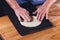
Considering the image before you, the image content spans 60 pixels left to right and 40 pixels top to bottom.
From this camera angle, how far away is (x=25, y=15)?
1.00m

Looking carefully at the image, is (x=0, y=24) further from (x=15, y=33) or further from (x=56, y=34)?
(x=56, y=34)

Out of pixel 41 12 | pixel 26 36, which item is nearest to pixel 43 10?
pixel 41 12

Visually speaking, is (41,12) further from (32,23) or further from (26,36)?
(26,36)

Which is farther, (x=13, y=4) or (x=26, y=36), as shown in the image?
(x=13, y=4)

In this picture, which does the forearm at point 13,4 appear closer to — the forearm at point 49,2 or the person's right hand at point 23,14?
the person's right hand at point 23,14

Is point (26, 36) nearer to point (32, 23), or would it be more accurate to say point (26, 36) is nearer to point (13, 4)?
point (32, 23)

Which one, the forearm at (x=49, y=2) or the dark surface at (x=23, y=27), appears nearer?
the dark surface at (x=23, y=27)

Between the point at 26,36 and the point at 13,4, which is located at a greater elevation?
the point at 13,4

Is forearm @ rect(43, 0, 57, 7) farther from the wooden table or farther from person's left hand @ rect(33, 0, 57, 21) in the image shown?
the wooden table

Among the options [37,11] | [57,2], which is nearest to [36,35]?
[37,11]

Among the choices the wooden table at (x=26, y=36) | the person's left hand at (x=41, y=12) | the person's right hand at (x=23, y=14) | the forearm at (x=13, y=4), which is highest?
the forearm at (x=13, y=4)

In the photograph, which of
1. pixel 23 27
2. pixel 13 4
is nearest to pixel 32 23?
pixel 23 27

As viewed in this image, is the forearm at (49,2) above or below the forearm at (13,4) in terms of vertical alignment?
below

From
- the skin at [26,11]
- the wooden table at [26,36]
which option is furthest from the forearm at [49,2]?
Result: the wooden table at [26,36]
